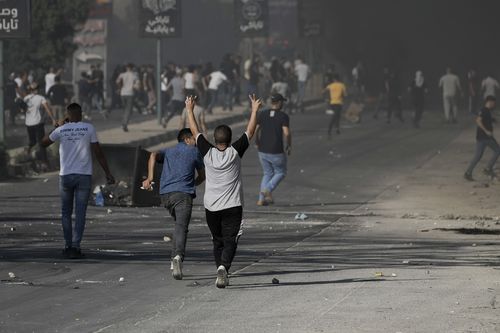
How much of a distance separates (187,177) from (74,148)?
6.60ft

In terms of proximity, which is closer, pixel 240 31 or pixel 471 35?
pixel 240 31

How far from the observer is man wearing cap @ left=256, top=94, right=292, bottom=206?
22234mm

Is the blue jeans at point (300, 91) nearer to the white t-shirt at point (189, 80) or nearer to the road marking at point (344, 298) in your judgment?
the white t-shirt at point (189, 80)

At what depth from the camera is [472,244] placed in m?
17.1

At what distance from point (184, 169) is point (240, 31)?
126ft

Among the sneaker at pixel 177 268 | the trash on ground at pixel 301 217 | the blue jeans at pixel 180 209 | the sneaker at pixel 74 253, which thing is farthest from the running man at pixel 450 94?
the sneaker at pixel 177 268

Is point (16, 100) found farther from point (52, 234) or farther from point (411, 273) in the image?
point (411, 273)

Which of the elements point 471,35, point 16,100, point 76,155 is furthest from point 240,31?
point 76,155

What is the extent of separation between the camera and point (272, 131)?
22219 millimetres

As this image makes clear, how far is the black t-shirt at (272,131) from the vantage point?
2222 centimetres

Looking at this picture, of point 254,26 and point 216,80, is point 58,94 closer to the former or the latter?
point 216,80

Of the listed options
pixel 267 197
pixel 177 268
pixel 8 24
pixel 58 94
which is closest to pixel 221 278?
pixel 177 268

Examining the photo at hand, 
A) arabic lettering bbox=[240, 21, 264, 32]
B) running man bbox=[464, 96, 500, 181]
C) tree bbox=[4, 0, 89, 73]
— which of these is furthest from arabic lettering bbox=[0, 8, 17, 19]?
arabic lettering bbox=[240, 21, 264, 32]

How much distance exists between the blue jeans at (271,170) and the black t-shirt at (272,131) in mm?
83
